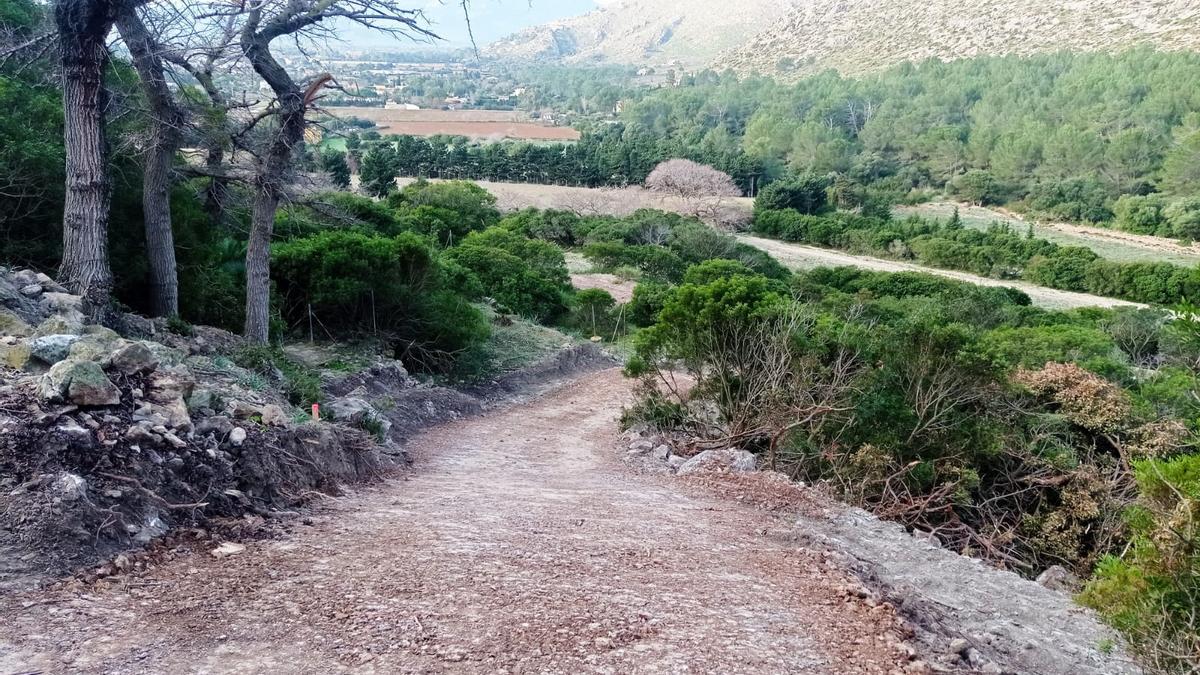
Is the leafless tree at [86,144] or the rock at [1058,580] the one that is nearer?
the rock at [1058,580]

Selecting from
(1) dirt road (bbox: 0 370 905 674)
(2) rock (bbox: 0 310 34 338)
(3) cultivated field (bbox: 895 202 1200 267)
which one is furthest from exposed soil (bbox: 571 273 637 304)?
(3) cultivated field (bbox: 895 202 1200 267)

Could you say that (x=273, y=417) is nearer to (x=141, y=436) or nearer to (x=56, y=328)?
(x=141, y=436)

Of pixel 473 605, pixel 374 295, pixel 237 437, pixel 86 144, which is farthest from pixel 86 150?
pixel 473 605

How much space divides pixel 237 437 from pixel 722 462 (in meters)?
4.76

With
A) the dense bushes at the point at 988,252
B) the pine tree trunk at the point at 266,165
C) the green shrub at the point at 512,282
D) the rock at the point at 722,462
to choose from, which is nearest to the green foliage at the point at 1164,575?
the rock at the point at 722,462

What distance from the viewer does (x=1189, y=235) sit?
163 ft

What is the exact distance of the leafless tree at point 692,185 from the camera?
57.6 meters

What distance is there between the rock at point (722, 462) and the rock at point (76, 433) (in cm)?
531

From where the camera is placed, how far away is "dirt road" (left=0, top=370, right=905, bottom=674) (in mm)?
3561

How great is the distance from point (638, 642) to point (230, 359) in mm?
6261

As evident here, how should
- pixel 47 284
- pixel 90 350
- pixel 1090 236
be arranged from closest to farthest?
pixel 90 350
pixel 47 284
pixel 1090 236

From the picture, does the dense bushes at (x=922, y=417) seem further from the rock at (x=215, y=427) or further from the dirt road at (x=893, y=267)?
the dirt road at (x=893, y=267)

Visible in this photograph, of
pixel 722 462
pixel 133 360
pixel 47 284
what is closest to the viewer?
pixel 133 360

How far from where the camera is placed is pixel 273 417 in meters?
6.27
